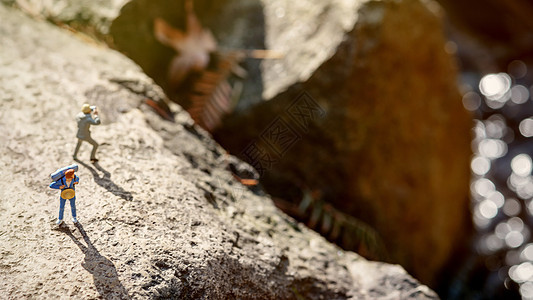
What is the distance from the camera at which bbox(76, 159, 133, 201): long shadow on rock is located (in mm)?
1625

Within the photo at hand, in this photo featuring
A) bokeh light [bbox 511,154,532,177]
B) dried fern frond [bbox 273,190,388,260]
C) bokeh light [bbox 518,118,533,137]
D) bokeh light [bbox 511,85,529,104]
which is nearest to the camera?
dried fern frond [bbox 273,190,388,260]

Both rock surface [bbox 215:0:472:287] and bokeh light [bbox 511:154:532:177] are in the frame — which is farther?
bokeh light [bbox 511:154:532:177]

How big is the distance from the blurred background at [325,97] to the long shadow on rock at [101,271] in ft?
2.75

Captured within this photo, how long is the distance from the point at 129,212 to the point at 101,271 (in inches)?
9.4

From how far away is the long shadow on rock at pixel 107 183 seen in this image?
5.33 ft

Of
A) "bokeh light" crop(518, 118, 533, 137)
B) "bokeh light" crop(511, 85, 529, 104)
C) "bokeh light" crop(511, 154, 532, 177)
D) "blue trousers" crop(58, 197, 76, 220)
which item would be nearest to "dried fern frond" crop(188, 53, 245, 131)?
"blue trousers" crop(58, 197, 76, 220)

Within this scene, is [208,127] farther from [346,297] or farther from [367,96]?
[346,297]

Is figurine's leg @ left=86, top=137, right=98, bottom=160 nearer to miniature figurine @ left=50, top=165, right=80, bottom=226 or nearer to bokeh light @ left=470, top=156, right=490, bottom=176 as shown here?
miniature figurine @ left=50, top=165, right=80, bottom=226

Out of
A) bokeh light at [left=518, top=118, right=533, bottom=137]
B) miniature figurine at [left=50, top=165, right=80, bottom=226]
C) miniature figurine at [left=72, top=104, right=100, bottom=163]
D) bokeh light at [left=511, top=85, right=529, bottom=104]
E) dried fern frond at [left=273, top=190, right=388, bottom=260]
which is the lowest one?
bokeh light at [left=518, top=118, right=533, bottom=137]

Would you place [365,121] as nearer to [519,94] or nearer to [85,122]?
[85,122]

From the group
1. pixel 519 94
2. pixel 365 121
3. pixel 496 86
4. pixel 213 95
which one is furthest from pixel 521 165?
pixel 213 95

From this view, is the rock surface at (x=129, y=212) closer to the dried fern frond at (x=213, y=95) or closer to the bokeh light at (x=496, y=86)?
the dried fern frond at (x=213, y=95)

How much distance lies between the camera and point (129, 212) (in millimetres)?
1573

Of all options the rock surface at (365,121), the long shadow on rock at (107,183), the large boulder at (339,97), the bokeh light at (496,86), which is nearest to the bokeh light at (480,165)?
the bokeh light at (496,86)
